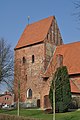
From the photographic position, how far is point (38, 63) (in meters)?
44.2

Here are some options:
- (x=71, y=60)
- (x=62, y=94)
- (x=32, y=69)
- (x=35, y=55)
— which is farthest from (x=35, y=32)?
(x=62, y=94)

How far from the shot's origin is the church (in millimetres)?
42125

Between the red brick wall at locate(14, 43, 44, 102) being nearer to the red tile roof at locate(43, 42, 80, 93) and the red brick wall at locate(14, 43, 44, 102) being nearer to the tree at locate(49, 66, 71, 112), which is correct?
the red tile roof at locate(43, 42, 80, 93)

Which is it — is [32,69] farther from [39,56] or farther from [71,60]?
[71,60]

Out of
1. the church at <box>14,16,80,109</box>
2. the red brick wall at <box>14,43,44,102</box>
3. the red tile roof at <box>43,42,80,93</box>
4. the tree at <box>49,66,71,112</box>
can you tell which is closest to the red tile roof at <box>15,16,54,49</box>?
the church at <box>14,16,80,109</box>

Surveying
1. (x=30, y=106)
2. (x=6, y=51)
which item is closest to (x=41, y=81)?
(x=30, y=106)

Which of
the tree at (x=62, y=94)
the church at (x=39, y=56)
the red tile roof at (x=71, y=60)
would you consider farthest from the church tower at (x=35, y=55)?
the tree at (x=62, y=94)

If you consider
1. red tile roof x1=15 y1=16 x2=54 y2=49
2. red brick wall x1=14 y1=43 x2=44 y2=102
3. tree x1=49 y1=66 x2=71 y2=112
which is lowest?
tree x1=49 y1=66 x2=71 y2=112

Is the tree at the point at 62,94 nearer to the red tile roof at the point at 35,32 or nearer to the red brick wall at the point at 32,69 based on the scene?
the red brick wall at the point at 32,69

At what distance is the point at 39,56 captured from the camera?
44469mm

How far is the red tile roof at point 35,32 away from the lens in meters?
45.9

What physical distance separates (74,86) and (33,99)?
1008 centimetres

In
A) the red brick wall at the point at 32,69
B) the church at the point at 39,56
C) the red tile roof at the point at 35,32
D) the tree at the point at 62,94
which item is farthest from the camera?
the red tile roof at the point at 35,32

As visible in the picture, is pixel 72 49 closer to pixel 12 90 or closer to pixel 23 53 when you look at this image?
pixel 23 53
